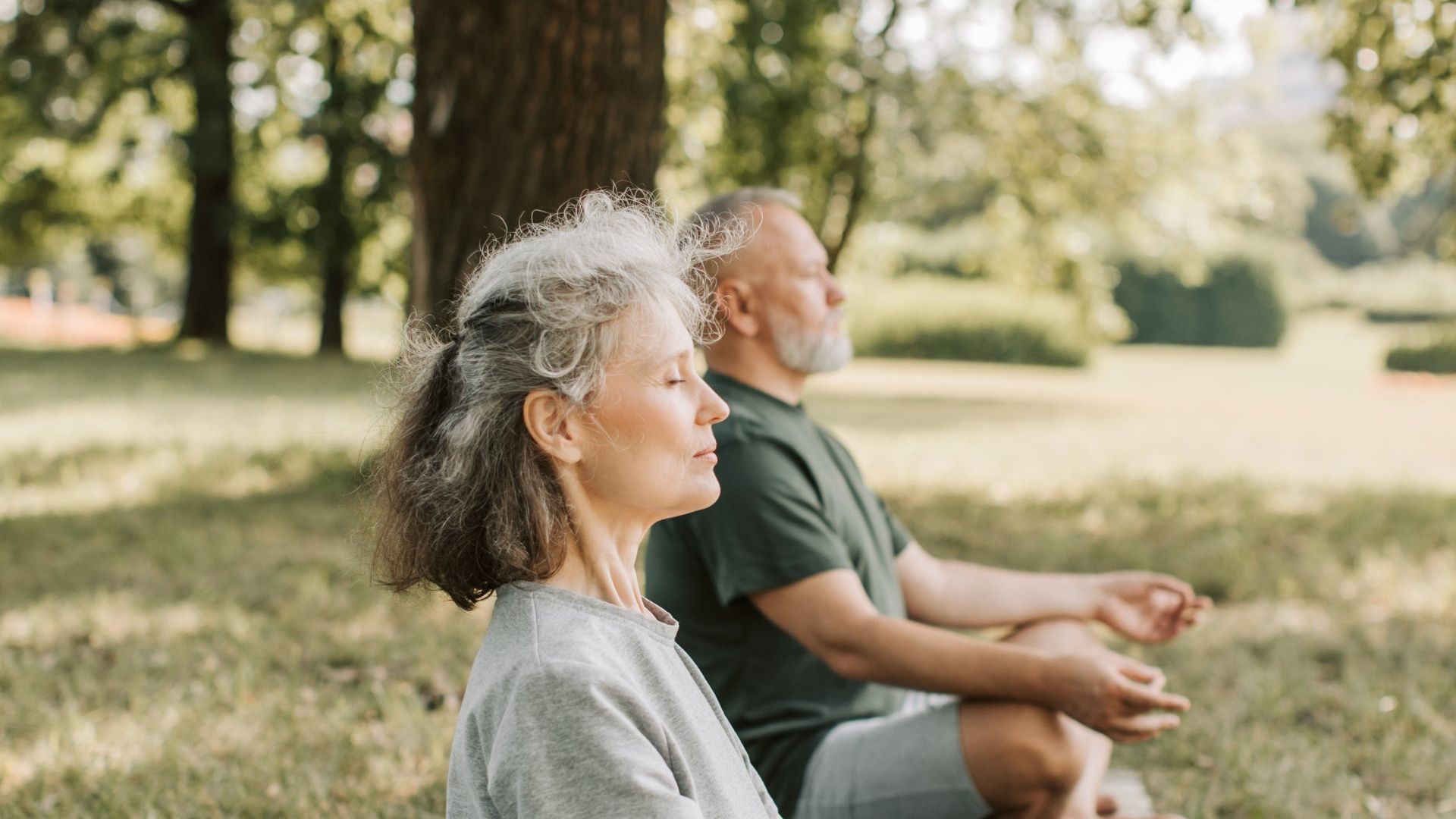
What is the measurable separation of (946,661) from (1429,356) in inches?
1001

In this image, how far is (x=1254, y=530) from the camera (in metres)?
7.03

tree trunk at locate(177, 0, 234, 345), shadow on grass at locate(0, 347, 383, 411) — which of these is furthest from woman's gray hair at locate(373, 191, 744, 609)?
tree trunk at locate(177, 0, 234, 345)

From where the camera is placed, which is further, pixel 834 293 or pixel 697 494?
pixel 834 293

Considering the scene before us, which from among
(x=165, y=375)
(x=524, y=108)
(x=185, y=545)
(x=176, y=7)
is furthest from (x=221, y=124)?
(x=524, y=108)

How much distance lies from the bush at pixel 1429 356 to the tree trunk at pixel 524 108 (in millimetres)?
23402

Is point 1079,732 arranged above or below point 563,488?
below

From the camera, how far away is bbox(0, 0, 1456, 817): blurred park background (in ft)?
12.4

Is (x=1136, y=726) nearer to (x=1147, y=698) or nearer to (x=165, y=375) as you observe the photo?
(x=1147, y=698)

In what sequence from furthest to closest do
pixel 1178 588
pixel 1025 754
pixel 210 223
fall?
pixel 210 223 → pixel 1178 588 → pixel 1025 754

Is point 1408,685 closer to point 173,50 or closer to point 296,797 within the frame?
point 296,797

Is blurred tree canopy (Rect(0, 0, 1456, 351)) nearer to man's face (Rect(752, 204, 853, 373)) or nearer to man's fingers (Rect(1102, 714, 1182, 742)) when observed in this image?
man's face (Rect(752, 204, 853, 373))

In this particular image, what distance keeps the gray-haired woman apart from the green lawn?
1.30 ft

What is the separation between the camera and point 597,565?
158 cm

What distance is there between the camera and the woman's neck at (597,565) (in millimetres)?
1566
